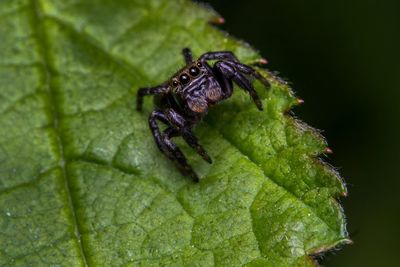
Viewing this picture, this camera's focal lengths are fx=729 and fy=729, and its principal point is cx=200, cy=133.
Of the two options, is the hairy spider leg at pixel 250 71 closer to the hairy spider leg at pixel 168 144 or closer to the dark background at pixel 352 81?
the hairy spider leg at pixel 168 144

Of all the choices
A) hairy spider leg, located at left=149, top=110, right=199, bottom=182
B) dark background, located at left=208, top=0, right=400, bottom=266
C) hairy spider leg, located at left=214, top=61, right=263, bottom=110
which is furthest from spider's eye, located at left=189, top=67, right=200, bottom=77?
dark background, located at left=208, top=0, right=400, bottom=266

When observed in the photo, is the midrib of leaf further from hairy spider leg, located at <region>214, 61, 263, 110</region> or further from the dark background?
the dark background

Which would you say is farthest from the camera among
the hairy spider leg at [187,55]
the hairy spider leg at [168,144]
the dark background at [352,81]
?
the dark background at [352,81]

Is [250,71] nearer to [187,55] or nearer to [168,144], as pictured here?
[187,55]

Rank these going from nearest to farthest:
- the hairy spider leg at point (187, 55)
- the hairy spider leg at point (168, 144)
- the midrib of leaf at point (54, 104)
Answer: the midrib of leaf at point (54, 104) < the hairy spider leg at point (168, 144) < the hairy spider leg at point (187, 55)

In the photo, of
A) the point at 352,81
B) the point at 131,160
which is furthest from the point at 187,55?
the point at 352,81

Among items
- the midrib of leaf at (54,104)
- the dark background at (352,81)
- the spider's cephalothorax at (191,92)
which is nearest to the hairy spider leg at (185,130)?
the spider's cephalothorax at (191,92)
